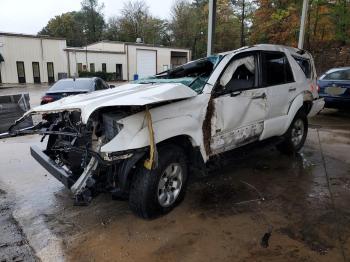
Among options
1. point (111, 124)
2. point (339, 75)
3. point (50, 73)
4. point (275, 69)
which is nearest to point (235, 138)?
point (275, 69)

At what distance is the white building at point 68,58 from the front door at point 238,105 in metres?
34.5

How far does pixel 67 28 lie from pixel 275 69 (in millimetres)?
65435

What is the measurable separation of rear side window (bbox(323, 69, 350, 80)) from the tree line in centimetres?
1473

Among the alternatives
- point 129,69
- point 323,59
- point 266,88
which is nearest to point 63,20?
point 129,69

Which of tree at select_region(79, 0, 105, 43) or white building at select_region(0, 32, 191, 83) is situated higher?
tree at select_region(79, 0, 105, 43)

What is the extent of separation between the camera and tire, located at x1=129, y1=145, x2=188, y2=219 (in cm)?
357

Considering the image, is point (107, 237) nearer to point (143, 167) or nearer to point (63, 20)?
point (143, 167)

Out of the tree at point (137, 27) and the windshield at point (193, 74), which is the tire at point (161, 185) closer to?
the windshield at point (193, 74)

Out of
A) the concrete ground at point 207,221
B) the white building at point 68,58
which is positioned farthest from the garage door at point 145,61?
the concrete ground at point 207,221

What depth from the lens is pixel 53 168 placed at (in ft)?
12.3

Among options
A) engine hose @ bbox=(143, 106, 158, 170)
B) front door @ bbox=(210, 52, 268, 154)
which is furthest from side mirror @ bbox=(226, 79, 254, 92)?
engine hose @ bbox=(143, 106, 158, 170)

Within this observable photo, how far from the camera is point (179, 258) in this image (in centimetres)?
314

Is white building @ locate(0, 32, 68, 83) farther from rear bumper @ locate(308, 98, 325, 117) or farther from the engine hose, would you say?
the engine hose

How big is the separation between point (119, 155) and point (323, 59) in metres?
29.3
